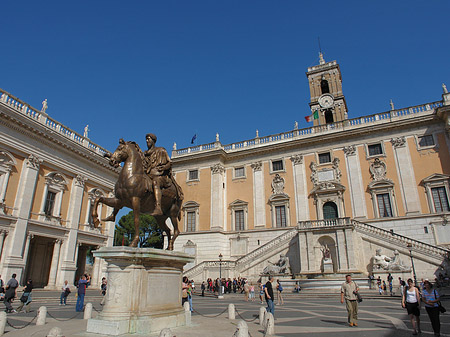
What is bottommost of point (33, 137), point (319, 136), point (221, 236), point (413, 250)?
point (413, 250)

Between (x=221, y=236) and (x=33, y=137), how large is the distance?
18414 mm

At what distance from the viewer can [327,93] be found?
132 ft

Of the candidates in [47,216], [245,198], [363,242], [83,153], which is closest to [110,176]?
[83,153]

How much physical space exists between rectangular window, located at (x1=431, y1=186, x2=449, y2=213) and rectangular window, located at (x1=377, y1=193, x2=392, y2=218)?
3269 mm

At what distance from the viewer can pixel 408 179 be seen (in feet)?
88.2

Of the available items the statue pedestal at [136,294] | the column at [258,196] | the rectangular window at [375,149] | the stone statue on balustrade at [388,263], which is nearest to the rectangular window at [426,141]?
the rectangular window at [375,149]

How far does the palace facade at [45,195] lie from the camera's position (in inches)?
813

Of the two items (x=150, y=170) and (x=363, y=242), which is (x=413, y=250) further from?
(x=150, y=170)

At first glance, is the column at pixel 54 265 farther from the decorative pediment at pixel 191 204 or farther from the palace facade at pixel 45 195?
the decorative pediment at pixel 191 204

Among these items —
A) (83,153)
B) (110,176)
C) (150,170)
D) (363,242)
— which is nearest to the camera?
(150,170)

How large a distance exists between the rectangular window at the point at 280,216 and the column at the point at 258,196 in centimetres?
127

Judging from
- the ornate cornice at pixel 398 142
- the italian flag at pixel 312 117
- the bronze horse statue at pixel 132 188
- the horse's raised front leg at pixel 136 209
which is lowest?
the horse's raised front leg at pixel 136 209

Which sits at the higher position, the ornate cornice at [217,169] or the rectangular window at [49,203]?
the ornate cornice at [217,169]

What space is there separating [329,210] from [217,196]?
11105mm
